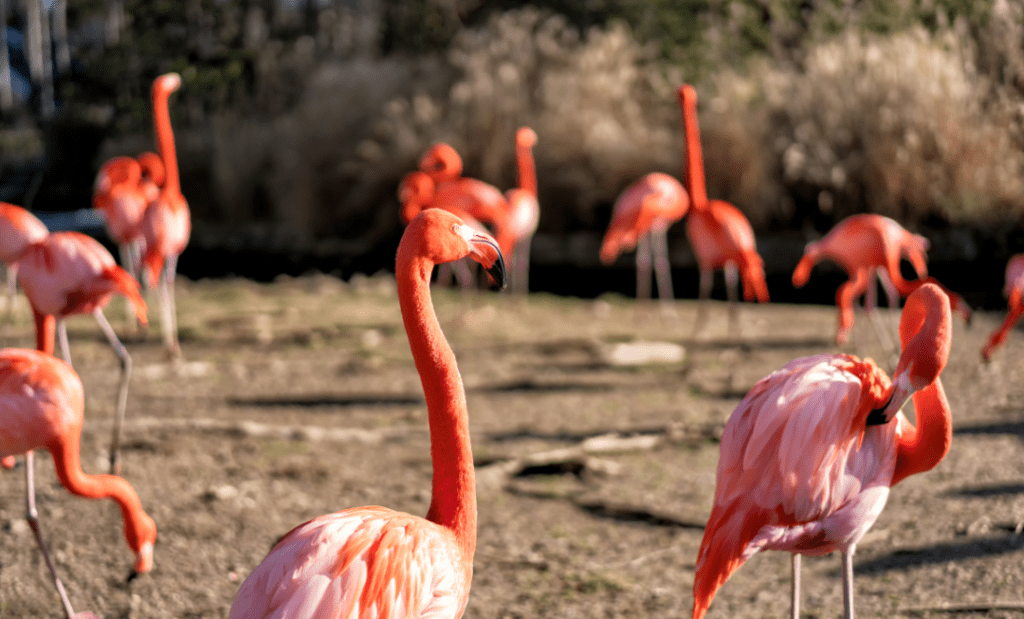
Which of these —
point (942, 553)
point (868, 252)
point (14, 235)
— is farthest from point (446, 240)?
point (868, 252)

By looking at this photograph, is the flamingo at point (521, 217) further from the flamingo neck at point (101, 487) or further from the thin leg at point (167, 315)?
the flamingo neck at point (101, 487)

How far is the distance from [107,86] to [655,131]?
5.67 m

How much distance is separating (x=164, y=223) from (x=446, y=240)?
3837 millimetres

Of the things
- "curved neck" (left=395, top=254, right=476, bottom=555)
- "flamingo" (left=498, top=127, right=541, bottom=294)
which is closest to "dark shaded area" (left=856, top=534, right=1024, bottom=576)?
"curved neck" (left=395, top=254, right=476, bottom=555)

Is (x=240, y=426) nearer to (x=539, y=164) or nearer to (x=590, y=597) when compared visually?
(x=590, y=597)

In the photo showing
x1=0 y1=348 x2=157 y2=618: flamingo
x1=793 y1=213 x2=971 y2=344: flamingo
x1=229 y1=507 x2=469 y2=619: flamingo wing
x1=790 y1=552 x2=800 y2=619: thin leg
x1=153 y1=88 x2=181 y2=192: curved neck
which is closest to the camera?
x1=229 y1=507 x2=469 y2=619: flamingo wing

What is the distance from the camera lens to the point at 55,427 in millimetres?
2363

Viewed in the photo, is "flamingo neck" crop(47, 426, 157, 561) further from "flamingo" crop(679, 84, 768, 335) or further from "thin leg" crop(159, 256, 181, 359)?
"flamingo" crop(679, 84, 768, 335)

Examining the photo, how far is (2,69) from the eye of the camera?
14203 millimetres

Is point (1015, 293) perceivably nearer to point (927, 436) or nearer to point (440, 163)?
point (927, 436)

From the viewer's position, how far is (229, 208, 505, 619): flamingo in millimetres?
1702

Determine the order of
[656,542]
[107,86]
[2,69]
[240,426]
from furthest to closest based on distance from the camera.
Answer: [2,69]
[107,86]
[240,426]
[656,542]

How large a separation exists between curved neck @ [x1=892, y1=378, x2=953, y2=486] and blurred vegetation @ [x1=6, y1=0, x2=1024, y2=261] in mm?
5096

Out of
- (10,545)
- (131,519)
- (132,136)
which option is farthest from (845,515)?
(132,136)
